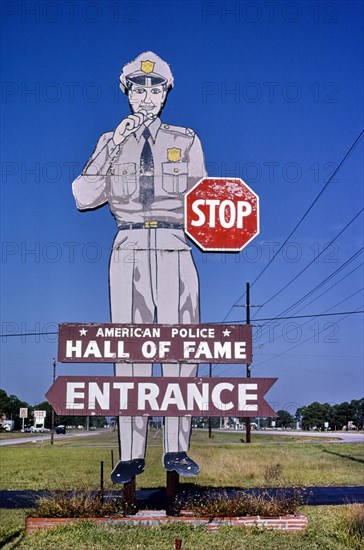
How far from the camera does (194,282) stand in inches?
530

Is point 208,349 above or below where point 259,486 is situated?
above

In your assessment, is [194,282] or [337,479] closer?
[194,282]

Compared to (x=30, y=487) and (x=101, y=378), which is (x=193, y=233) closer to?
(x=101, y=378)

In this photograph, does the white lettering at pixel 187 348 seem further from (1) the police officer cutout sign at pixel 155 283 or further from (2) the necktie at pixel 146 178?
(2) the necktie at pixel 146 178

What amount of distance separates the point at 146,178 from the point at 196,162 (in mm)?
1051

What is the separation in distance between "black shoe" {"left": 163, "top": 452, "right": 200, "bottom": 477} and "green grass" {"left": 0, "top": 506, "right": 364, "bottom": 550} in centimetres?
92

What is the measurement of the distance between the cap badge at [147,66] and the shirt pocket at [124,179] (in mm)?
2057

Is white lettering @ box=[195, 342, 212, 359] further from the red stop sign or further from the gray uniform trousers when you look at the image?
the red stop sign

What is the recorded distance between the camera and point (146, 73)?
1423 cm

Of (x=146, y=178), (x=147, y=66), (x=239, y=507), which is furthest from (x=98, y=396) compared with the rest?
(x=147, y=66)

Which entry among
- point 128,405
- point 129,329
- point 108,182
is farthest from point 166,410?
point 108,182

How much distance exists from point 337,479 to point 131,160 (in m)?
15.1

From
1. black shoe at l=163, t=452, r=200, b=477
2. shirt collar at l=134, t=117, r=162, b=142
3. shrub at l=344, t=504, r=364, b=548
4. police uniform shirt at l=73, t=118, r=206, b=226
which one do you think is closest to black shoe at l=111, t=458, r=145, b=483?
black shoe at l=163, t=452, r=200, b=477

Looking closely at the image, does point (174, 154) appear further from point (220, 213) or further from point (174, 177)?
point (220, 213)
